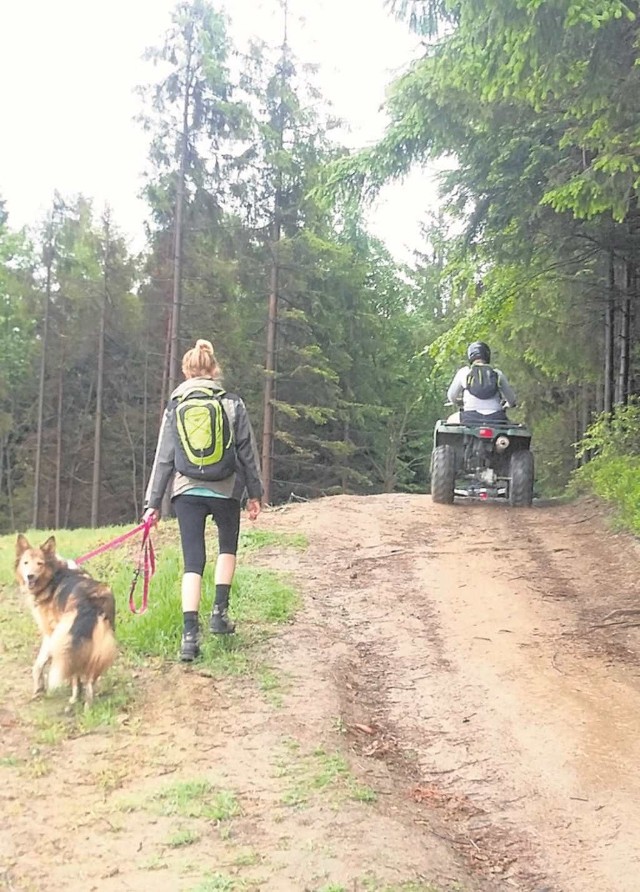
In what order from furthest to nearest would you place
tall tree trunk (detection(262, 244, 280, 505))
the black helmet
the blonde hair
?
tall tree trunk (detection(262, 244, 280, 505))
the black helmet
the blonde hair

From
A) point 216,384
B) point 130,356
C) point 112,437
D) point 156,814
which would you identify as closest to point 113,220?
point 130,356

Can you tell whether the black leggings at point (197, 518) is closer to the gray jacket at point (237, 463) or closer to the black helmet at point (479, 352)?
the gray jacket at point (237, 463)

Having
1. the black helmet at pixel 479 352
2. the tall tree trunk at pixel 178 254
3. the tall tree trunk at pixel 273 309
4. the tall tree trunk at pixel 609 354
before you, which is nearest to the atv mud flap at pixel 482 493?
the black helmet at pixel 479 352

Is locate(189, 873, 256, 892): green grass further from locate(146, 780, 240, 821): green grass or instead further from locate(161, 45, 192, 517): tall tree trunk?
locate(161, 45, 192, 517): tall tree trunk

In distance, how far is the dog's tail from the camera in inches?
182

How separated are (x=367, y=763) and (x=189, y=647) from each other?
1.59 meters

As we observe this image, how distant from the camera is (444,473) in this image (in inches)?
434

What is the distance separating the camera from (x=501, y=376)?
11.4 m

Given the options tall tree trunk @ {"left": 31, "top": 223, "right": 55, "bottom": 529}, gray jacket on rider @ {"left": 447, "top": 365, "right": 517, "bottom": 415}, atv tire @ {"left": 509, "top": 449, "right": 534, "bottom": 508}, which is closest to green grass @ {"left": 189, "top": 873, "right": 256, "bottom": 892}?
atv tire @ {"left": 509, "top": 449, "right": 534, "bottom": 508}

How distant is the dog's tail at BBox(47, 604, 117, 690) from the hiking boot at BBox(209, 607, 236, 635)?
90cm

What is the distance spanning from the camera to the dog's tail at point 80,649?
15.1 ft

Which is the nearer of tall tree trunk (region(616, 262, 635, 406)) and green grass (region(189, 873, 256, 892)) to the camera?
green grass (region(189, 873, 256, 892))

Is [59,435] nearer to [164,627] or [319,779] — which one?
[164,627]

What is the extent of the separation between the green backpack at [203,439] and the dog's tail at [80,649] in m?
1.08
